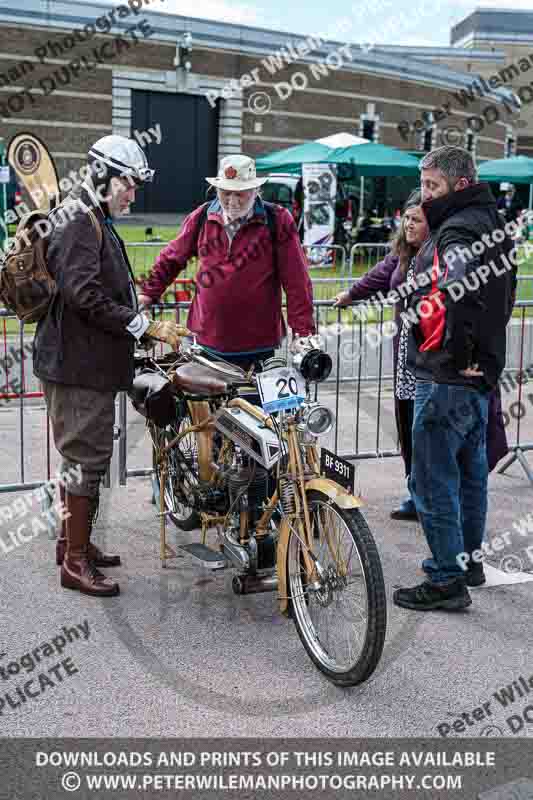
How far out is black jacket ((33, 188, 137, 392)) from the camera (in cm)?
397

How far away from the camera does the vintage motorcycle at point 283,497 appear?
347 cm

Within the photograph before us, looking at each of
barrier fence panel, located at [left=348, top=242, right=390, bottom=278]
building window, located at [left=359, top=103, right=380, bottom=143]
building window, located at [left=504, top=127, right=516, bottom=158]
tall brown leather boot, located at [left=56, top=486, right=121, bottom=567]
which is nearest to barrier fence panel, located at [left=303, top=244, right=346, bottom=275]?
barrier fence panel, located at [left=348, top=242, right=390, bottom=278]

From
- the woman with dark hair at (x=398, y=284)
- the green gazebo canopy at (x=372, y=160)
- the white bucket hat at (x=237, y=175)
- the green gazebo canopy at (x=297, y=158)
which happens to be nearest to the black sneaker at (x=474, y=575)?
the woman with dark hair at (x=398, y=284)

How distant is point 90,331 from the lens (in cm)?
413

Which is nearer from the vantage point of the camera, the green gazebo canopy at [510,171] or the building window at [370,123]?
the green gazebo canopy at [510,171]

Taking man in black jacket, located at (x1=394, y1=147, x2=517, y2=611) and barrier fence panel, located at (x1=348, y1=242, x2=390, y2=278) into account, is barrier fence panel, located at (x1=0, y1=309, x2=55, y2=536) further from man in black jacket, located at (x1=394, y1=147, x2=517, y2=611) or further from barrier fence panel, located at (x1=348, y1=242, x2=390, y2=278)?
barrier fence panel, located at (x1=348, y1=242, x2=390, y2=278)

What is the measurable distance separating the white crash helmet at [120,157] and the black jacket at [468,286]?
49.9 inches

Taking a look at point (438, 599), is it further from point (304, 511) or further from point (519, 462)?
point (519, 462)

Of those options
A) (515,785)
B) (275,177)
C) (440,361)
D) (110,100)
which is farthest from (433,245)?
(110,100)

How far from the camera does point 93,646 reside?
3.82 m

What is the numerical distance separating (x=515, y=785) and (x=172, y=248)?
329 centimetres

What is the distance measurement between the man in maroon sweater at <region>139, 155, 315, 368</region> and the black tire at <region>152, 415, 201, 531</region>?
0.53 meters

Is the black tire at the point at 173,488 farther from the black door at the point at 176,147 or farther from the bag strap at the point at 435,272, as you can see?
the black door at the point at 176,147

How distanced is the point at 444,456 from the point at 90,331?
5.46 feet
